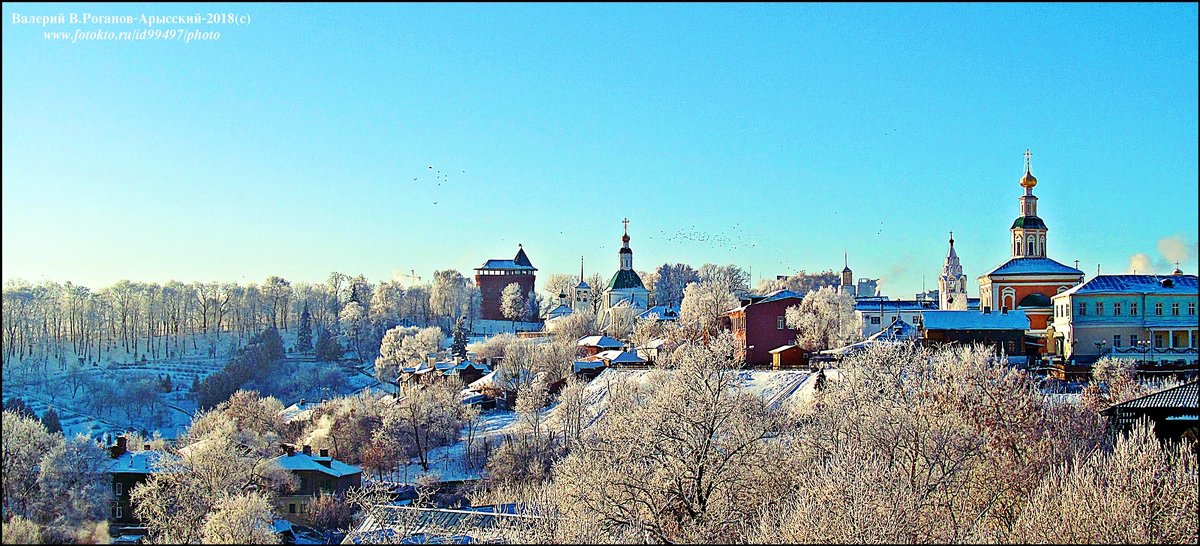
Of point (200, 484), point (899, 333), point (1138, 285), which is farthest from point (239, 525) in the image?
point (1138, 285)

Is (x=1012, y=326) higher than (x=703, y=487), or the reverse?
(x=1012, y=326)

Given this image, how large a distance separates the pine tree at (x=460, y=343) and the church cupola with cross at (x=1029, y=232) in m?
28.0

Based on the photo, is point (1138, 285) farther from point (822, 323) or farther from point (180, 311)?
point (180, 311)

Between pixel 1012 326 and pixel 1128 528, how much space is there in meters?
24.9

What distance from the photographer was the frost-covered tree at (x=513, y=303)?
79188mm

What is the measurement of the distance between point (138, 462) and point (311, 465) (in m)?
4.93

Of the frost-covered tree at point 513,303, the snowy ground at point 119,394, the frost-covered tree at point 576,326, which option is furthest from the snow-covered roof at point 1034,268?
the frost-covered tree at point 513,303

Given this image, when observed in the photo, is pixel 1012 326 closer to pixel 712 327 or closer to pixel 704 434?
pixel 712 327

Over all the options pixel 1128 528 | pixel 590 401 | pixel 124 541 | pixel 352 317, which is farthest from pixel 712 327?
pixel 1128 528

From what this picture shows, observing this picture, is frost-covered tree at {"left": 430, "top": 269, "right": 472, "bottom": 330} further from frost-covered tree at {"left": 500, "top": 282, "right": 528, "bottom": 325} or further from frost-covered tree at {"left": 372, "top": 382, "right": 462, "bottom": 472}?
frost-covered tree at {"left": 372, "top": 382, "right": 462, "bottom": 472}

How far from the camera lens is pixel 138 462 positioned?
32.6 m

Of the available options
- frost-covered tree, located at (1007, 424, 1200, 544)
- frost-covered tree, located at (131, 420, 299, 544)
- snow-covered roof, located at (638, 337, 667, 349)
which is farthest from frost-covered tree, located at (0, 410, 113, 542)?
snow-covered roof, located at (638, 337, 667, 349)

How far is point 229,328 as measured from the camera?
250 feet

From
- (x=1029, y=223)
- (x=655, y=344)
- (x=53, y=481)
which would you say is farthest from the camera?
(x=655, y=344)
